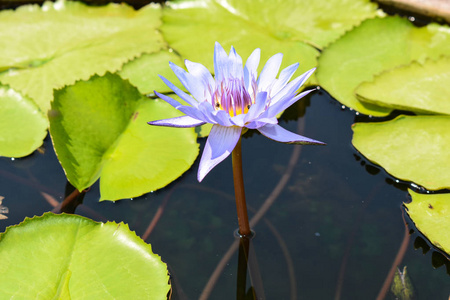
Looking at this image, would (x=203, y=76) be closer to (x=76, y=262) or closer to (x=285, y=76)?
(x=285, y=76)

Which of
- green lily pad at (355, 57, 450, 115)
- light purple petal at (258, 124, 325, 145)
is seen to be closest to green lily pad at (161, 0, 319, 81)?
green lily pad at (355, 57, 450, 115)

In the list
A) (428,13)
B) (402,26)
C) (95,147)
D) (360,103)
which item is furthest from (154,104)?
(428,13)

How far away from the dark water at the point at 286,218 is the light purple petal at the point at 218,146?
561mm

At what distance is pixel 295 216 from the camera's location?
192cm

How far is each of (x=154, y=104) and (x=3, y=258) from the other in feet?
3.15

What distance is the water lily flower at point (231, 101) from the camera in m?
1.33

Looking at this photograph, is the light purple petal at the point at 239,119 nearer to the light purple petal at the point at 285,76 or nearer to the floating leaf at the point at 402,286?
the light purple petal at the point at 285,76

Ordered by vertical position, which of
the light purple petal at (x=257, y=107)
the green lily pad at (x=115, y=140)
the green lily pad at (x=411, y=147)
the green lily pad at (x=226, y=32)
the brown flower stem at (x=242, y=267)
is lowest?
the brown flower stem at (x=242, y=267)

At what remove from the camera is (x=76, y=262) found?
61.8 inches

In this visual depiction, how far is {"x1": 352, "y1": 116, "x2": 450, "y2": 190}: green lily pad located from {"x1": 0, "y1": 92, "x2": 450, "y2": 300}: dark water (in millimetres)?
93

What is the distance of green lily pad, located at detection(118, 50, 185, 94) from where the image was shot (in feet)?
7.73

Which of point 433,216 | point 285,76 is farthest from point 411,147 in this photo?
point 285,76

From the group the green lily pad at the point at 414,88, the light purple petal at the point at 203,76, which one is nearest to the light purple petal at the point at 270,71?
the light purple petal at the point at 203,76

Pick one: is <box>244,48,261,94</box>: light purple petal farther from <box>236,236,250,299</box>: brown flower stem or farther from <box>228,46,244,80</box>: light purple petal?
<box>236,236,250,299</box>: brown flower stem
